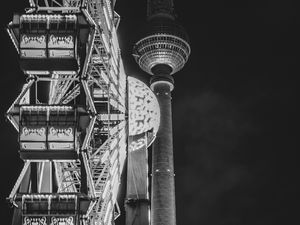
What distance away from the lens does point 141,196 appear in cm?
5062

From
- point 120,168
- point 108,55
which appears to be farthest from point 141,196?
point 108,55

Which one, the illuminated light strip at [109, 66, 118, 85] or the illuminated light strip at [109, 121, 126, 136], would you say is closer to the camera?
the illuminated light strip at [109, 66, 118, 85]

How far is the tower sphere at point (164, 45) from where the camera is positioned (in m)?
131

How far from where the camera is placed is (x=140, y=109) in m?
51.2

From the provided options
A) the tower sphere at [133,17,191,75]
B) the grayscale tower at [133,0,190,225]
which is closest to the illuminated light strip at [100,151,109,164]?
the grayscale tower at [133,0,190,225]

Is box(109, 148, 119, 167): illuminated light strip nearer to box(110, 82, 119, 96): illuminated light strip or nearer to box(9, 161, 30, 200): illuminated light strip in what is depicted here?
box(110, 82, 119, 96): illuminated light strip

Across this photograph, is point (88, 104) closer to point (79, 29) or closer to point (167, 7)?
point (79, 29)

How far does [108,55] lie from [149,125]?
11070 millimetres

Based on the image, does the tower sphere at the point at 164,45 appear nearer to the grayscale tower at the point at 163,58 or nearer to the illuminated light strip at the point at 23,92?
the grayscale tower at the point at 163,58

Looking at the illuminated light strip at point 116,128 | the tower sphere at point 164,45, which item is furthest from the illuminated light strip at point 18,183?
the tower sphere at point 164,45

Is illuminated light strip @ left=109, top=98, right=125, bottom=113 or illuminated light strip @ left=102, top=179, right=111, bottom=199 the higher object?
illuminated light strip @ left=109, top=98, right=125, bottom=113

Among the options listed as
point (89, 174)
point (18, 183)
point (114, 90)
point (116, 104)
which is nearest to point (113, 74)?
point (114, 90)

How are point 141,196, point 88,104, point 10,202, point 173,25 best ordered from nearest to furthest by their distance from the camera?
point 10,202 → point 88,104 → point 141,196 → point 173,25

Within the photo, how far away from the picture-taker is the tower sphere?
431ft
